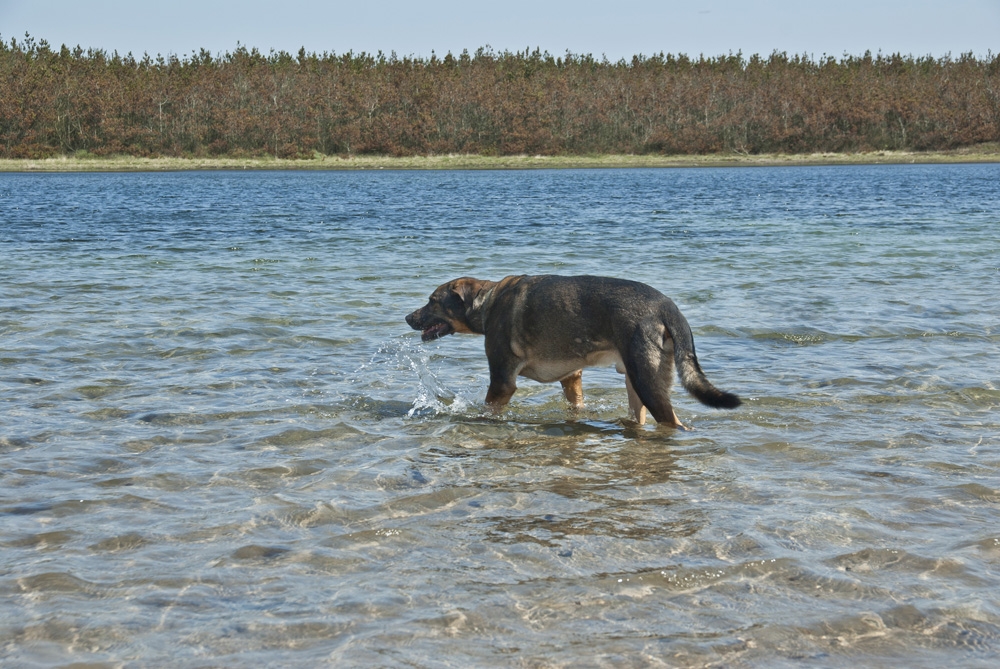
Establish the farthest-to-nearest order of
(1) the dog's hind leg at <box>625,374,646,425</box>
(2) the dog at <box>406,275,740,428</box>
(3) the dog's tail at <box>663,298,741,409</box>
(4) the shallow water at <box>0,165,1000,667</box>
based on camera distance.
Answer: (1) the dog's hind leg at <box>625,374,646,425</box> → (2) the dog at <box>406,275,740,428</box> → (3) the dog's tail at <box>663,298,741,409</box> → (4) the shallow water at <box>0,165,1000,667</box>

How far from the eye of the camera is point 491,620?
479 centimetres

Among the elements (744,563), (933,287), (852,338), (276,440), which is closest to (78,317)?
(276,440)

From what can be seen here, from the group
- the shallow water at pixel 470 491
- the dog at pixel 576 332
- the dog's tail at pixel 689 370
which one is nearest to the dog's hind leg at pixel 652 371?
the dog at pixel 576 332

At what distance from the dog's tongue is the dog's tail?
2.49 metres

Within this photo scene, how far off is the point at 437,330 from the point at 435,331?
0.09 feet

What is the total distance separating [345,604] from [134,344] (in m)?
8.30

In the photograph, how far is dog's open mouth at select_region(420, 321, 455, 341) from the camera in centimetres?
981

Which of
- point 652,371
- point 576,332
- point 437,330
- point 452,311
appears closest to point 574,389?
point 576,332

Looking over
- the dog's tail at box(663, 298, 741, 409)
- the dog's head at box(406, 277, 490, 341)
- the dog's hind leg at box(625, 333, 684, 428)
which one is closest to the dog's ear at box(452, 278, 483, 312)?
the dog's head at box(406, 277, 490, 341)

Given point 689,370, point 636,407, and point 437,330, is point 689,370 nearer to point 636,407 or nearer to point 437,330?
point 636,407

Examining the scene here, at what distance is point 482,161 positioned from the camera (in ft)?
374

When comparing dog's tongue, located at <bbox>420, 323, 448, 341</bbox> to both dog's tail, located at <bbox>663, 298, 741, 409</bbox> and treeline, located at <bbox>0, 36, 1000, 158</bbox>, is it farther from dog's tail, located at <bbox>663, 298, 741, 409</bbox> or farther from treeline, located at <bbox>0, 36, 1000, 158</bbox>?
treeline, located at <bbox>0, 36, 1000, 158</bbox>

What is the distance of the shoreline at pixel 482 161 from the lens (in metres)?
103

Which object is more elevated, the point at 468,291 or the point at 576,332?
the point at 468,291
